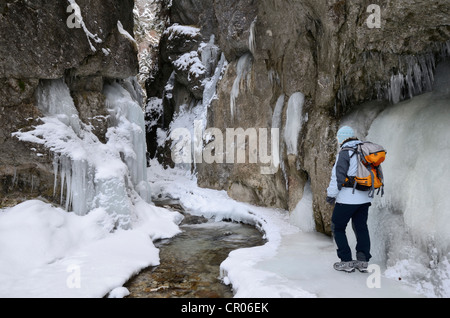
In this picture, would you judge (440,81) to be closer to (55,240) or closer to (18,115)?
(55,240)

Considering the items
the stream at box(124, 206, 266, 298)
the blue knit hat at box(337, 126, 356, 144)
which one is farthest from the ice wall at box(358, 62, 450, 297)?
the stream at box(124, 206, 266, 298)

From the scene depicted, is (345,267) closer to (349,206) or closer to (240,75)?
(349,206)

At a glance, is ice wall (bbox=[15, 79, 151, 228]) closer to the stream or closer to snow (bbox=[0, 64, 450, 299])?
snow (bbox=[0, 64, 450, 299])

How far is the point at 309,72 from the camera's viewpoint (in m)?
8.64

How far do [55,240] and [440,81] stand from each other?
7942 mm

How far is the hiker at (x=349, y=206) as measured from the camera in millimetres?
4297

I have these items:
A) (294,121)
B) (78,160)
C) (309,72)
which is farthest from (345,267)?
(78,160)

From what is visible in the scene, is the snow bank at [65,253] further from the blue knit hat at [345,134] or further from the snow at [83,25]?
the snow at [83,25]

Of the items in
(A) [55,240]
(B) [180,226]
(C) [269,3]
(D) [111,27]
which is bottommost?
(B) [180,226]

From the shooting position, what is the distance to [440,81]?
514 centimetres

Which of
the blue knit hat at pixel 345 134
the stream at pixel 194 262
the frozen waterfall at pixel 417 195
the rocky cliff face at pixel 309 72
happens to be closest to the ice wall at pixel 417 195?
the frozen waterfall at pixel 417 195

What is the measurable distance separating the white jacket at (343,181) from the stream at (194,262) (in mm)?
2251

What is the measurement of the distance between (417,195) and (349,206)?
986mm

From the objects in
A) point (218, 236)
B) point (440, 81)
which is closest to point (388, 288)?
point (440, 81)
